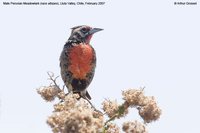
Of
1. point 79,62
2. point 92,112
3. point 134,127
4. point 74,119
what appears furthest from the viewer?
point 79,62

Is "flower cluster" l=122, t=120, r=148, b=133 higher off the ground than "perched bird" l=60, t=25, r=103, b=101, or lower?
lower

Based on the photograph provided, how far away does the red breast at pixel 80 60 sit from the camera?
652 centimetres

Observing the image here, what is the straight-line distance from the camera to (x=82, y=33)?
23.7 ft

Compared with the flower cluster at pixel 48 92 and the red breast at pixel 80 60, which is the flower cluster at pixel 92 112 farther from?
the red breast at pixel 80 60

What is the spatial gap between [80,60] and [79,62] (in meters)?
0.04

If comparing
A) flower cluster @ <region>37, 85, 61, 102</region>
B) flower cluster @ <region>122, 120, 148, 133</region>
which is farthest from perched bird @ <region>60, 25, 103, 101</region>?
flower cluster @ <region>122, 120, 148, 133</region>

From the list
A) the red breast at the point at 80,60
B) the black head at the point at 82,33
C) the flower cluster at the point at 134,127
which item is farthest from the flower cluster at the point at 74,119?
the black head at the point at 82,33

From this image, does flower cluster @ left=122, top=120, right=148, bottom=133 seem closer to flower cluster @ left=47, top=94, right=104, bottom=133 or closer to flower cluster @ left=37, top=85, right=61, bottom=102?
flower cluster @ left=47, top=94, right=104, bottom=133

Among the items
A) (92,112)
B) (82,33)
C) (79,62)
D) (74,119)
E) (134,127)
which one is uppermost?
(82,33)

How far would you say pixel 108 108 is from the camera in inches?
157

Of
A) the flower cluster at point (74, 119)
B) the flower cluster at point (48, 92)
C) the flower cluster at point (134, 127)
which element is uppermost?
the flower cluster at point (48, 92)

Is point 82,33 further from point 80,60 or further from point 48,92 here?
point 48,92

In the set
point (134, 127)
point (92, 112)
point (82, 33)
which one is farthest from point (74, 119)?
point (82, 33)

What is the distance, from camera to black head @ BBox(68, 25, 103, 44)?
23.5 feet
